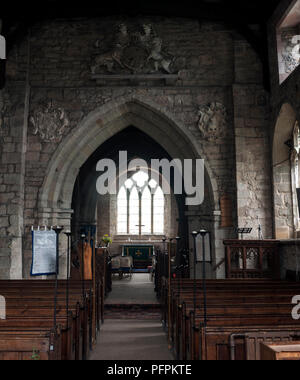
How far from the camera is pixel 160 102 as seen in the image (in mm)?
8477

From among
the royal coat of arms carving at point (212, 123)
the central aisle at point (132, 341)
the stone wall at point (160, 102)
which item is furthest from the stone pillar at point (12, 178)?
the royal coat of arms carving at point (212, 123)

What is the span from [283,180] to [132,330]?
4544 mm

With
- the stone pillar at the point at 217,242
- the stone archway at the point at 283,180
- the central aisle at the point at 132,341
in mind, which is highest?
the stone archway at the point at 283,180

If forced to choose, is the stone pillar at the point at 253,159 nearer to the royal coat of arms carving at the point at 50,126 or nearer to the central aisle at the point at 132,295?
the central aisle at the point at 132,295

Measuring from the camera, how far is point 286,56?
7.59m

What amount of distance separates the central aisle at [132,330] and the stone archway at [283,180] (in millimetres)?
2954

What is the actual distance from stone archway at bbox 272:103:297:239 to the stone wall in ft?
0.67

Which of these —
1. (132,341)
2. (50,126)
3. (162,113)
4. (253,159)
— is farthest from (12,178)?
(253,159)

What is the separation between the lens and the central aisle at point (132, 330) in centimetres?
410

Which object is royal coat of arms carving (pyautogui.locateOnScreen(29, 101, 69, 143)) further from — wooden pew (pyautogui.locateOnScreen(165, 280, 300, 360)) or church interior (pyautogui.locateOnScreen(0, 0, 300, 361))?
wooden pew (pyautogui.locateOnScreen(165, 280, 300, 360))

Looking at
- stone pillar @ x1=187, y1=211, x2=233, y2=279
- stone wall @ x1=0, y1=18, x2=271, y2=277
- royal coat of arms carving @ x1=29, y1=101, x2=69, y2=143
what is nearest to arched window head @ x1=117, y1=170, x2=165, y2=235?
stone wall @ x1=0, y1=18, x2=271, y2=277
